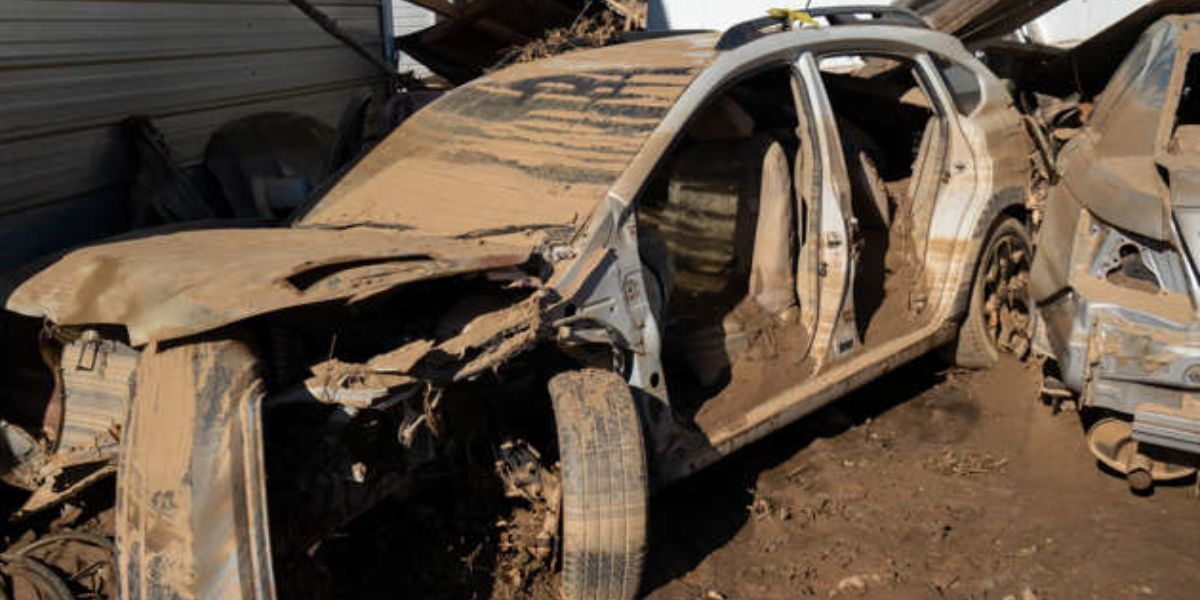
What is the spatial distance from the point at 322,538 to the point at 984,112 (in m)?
3.87

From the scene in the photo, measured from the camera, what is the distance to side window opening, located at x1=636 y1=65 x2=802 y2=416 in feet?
15.5

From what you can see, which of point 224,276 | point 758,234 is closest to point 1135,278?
point 758,234

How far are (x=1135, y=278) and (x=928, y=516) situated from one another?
1.25 meters

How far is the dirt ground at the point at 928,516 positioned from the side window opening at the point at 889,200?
0.57m

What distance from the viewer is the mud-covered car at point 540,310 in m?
3.31

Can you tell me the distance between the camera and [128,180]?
6.67 metres

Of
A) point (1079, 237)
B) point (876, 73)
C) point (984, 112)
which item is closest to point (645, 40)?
point (876, 73)

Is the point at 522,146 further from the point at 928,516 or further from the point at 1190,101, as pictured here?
the point at 1190,101

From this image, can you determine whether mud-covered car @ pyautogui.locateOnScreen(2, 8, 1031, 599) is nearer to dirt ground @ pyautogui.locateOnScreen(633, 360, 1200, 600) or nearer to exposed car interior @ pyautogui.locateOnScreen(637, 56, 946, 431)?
exposed car interior @ pyautogui.locateOnScreen(637, 56, 946, 431)

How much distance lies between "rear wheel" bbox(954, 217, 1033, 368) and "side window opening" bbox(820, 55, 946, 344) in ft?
1.21

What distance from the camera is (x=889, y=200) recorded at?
18.7ft

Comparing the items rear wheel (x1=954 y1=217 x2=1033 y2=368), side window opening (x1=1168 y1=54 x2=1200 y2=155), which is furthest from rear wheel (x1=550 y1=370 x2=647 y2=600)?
side window opening (x1=1168 y1=54 x2=1200 y2=155)

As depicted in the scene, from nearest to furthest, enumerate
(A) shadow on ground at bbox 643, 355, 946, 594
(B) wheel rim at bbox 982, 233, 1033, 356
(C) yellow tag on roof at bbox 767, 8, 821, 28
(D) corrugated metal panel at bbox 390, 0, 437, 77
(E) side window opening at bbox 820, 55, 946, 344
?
(A) shadow on ground at bbox 643, 355, 946, 594 → (C) yellow tag on roof at bbox 767, 8, 821, 28 → (E) side window opening at bbox 820, 55, 946, 344 → (B) wheel rim at bbox 982, 233, 1033, 356 → (D) corrugated metal panel at bbox 390, 0, 437, 77

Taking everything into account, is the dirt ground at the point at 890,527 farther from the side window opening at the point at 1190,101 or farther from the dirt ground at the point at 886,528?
the side window opening at the point at 1190,101
